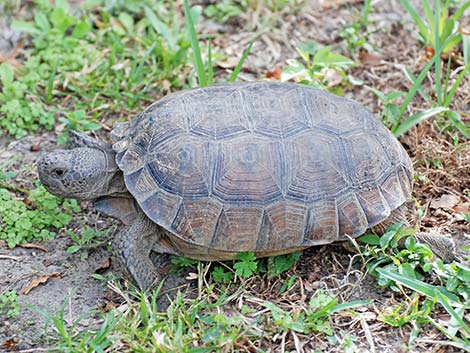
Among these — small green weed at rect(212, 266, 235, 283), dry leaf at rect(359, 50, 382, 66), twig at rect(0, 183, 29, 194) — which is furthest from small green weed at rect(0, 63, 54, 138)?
dry leaf at rect(359, 50, 382, 66)

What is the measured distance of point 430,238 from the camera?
4434mm

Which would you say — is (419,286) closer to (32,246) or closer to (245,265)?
(245,265)

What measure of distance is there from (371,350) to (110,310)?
5.22 feet

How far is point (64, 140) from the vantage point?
546cm

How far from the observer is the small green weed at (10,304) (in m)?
4.10

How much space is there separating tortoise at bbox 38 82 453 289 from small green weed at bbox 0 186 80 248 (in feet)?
1.37

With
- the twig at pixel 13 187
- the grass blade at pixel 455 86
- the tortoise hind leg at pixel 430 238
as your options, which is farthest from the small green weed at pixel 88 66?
the tortoise hind leg at pixel 430 238

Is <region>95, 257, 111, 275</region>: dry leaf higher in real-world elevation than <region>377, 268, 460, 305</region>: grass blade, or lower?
lower

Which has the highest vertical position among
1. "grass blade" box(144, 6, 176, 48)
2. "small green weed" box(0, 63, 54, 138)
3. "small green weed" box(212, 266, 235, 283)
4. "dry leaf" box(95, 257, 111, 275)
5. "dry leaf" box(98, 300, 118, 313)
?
"grass blade" box(144, 6, 176, 48)

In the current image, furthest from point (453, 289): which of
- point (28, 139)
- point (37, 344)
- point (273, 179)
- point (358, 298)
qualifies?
point (28, 139)

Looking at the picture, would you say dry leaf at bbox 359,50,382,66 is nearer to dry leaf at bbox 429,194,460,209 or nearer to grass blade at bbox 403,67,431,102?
grass blade at bbox 403,67,431,102

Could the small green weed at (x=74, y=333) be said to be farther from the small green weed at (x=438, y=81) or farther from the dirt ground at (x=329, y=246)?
the small green weed at (x=438, y=81)

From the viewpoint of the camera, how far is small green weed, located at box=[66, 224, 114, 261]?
15.3 feet

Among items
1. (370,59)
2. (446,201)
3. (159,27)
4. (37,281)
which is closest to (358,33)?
(370,59)
